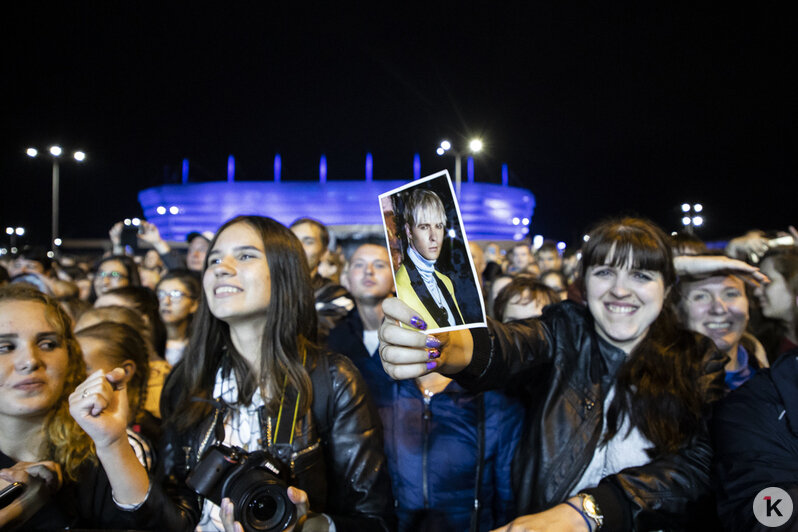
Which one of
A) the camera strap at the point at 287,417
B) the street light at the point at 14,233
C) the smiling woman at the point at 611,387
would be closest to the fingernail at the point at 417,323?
the smiling woman at the point at 611,387

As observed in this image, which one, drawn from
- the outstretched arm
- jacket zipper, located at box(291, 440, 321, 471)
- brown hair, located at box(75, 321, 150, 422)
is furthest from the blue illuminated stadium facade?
jacket zipper, located at box(291, 440, 321, 471)

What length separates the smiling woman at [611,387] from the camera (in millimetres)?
1853

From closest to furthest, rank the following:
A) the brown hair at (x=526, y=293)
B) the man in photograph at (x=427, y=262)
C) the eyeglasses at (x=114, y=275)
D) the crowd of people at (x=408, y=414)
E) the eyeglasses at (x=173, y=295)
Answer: the man in photograph at (x=427, y=262)
the crowd of people at (x=408, y=414)
the brown hair at (x=526, y=293)
the eyeglasses at (x=173, y=295)
the eyeglasses at (x=114, y=275)

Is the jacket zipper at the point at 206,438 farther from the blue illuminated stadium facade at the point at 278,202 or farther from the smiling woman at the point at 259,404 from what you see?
Answer: the blue illuminated stadium facade at the point at 278,202

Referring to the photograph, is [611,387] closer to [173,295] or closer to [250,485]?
[250,485]

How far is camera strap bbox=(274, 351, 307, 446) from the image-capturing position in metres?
2.04

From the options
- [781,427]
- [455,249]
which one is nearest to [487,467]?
[781,427]

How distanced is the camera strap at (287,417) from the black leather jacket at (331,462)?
3cm

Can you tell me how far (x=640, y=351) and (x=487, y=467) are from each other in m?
0.95

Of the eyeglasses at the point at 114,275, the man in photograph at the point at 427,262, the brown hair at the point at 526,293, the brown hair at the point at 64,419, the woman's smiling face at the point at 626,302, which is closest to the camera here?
the man in photograph at the point at 427,262

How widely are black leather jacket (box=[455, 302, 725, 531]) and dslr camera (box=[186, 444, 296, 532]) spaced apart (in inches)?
27.8

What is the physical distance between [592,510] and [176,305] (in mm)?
3758

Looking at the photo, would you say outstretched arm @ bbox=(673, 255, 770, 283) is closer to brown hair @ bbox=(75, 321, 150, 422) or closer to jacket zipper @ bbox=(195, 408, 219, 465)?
jacket zipper @ bbox=(195, 408, 219, 465)

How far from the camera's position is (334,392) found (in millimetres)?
2119
